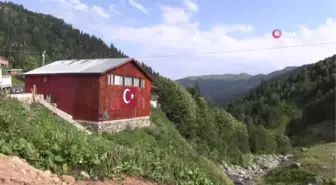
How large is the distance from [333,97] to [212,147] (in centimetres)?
7060

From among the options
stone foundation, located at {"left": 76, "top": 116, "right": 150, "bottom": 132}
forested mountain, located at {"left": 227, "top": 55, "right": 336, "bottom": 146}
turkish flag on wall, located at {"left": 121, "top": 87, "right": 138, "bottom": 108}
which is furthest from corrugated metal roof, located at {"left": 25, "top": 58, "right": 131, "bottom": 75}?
forested mountain, located at {"left": 227, "top": 55, "right": 336, "bottom": 146}

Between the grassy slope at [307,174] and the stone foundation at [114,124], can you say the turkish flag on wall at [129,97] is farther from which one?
the grassy slope at [307,174]

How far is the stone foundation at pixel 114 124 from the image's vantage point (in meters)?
29.9

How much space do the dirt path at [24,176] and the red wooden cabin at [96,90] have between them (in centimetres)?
2344

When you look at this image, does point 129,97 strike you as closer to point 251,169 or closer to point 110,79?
point 110,79

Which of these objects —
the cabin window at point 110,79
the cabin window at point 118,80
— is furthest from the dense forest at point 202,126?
the cabin window at point 110,79

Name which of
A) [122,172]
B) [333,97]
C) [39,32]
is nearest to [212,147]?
[122,172]

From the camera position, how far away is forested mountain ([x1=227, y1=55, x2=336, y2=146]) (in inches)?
4181

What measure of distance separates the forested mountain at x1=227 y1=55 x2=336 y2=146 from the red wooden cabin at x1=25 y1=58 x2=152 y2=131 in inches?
2704

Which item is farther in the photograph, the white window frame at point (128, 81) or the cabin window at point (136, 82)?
the cabin window at point (136, 82)

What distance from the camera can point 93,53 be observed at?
6919 inches

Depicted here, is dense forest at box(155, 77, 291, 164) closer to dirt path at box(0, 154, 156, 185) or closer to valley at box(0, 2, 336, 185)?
valley at box(0, 2, 336, 185)

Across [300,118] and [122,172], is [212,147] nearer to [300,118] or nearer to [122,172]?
[122,172]

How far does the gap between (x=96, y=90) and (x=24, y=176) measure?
80.1ft
